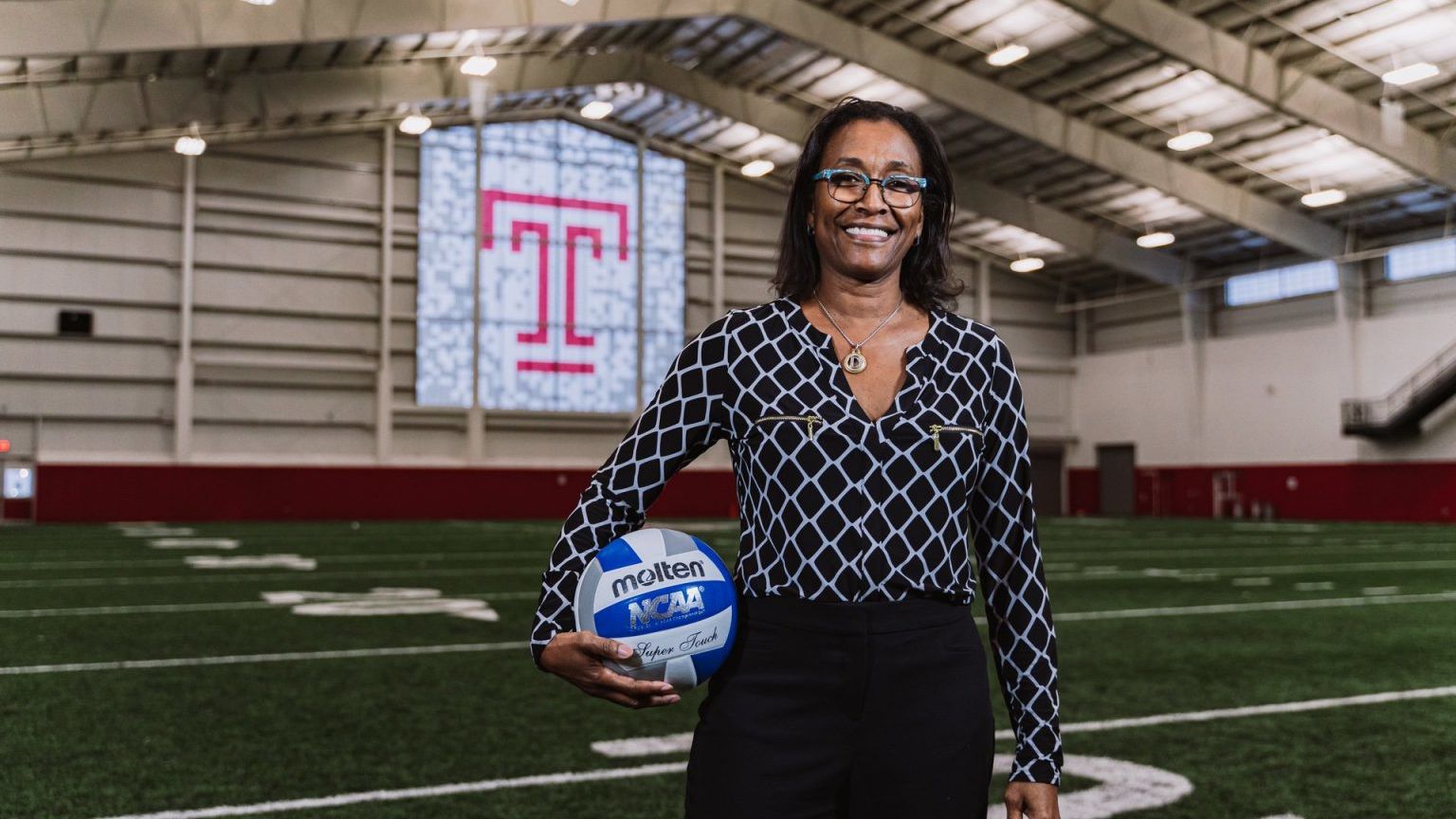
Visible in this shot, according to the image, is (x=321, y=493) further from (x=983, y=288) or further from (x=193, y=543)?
(x=983, y=288)

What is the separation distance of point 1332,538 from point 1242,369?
1324 cm

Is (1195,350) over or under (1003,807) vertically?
over

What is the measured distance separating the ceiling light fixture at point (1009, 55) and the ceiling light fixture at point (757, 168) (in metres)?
9.48

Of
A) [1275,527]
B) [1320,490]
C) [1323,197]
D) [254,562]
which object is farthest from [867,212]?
[1320,490]

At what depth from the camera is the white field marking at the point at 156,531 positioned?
2122 cm

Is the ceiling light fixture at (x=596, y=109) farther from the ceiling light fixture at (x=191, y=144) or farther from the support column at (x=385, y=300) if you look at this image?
the ceiling light fixture at (x=191, y=144)

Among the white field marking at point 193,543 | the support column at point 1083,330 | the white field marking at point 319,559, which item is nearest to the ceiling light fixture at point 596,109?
the white field marking at point 193,543

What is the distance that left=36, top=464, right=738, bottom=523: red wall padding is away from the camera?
90.5 ft

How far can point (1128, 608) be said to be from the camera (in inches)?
399

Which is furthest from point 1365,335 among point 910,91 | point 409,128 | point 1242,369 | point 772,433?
point 772,433

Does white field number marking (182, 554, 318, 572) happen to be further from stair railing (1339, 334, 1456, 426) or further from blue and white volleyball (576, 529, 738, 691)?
stair railing (1339, 334, 1456, 426)

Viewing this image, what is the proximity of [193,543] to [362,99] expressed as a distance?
36.7 ft

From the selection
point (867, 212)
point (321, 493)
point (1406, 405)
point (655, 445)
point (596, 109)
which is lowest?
point (321, 493)

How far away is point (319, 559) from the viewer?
1548 cm
